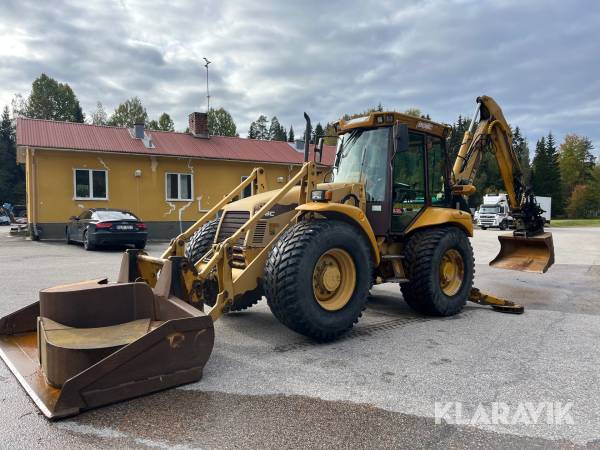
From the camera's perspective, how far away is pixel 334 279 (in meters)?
5.30

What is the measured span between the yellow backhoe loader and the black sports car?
30.4ft

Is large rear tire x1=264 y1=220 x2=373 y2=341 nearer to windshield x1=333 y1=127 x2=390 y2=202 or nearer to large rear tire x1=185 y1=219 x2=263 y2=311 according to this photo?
large rear tire x1=185 y1=219 x2=263 y2=311

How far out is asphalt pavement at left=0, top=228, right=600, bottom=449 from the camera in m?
3.15

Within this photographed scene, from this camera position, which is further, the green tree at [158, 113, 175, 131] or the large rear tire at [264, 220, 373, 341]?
the green tree at [158, 113, 175, 131]

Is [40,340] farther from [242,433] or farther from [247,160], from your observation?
[247,160]

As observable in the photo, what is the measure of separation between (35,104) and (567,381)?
68868mm

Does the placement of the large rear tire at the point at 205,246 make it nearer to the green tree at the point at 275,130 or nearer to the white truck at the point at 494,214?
the white truck at the point at 494,214

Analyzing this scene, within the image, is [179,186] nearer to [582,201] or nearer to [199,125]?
[199,125]

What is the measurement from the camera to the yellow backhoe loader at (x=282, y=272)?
3631mm

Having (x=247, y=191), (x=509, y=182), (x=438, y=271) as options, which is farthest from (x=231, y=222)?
(x=247, y=191)

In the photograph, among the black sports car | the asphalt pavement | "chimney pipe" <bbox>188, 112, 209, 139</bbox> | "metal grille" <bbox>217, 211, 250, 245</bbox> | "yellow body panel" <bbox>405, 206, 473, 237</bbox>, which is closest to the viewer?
the asphalt pavement

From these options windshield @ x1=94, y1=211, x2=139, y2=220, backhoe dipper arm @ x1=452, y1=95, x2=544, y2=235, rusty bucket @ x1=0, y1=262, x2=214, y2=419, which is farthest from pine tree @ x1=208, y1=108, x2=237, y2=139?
rusty bucket @ x1=0, y1=262, x2=214, y2=419

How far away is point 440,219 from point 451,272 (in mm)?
876

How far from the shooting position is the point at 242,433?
3.20 metres
